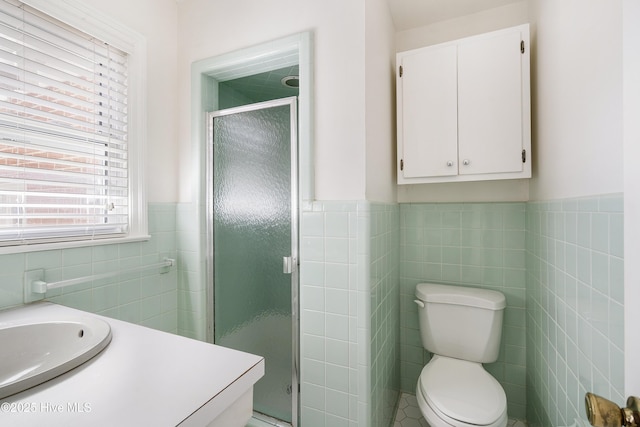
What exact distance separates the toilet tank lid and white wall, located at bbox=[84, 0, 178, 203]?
1630 mm

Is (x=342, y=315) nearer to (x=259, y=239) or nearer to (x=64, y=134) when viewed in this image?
(x=259, y=239)

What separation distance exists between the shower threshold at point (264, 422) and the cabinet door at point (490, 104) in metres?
1.67

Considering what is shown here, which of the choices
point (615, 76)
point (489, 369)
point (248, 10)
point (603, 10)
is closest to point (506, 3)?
point (603, 10)

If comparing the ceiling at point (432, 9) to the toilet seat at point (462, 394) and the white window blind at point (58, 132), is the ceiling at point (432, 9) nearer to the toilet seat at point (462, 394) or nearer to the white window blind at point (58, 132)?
the white window blind at point (58, 132)

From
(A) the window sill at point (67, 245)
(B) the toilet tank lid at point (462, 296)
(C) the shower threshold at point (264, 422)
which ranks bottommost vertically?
(C) the shower threshold at point (264, 422)

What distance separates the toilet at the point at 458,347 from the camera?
1285 mm

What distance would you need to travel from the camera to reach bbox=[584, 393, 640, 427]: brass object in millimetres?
409

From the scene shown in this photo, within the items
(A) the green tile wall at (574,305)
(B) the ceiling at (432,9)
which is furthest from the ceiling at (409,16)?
(A) the green tile wall at (574,305)

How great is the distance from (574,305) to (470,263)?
0.83 metres

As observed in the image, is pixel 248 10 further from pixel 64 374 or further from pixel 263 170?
pixel 64 374

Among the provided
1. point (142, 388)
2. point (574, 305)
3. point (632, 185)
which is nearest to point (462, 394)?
point (574, 305)

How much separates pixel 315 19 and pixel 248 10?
44 cm

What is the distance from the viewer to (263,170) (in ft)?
5.24

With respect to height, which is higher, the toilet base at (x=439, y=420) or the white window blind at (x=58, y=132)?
the white window blind at (x=58, y=132)
